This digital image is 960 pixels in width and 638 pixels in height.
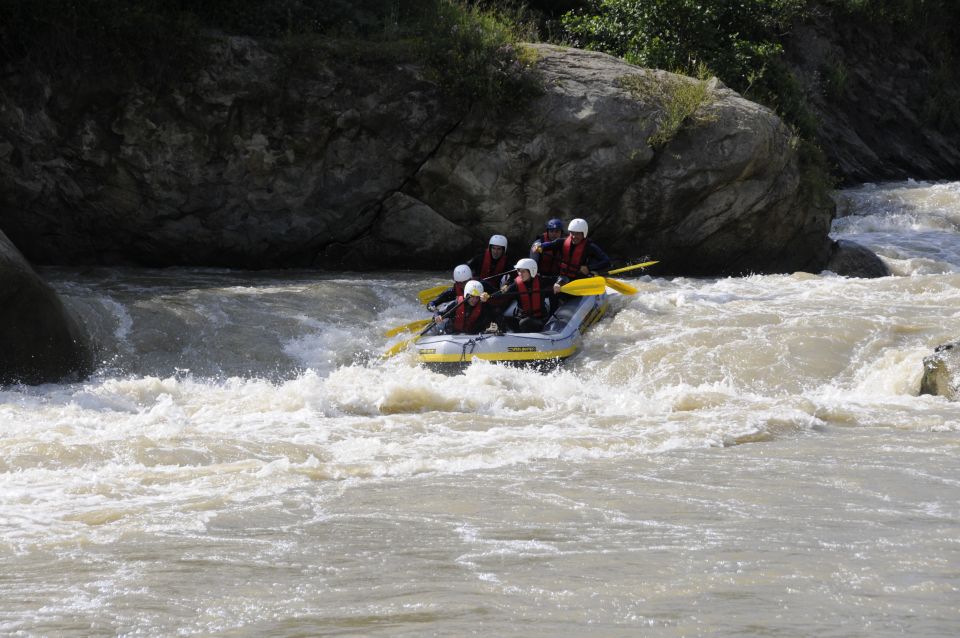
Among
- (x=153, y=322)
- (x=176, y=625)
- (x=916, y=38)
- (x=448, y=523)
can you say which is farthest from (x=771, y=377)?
(x=916, y=38)

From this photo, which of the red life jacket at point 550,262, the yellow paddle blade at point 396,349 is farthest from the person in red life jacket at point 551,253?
the yellow paddle blade at point 396,349

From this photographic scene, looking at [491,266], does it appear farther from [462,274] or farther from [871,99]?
[871,99]

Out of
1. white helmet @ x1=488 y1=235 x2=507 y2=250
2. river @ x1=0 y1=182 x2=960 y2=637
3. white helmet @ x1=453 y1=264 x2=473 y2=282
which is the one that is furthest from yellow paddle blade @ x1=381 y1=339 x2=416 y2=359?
white helmet @ x1=488 y1=235 x2=507 y2=250

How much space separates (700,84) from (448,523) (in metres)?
10.3

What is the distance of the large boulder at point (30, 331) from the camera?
8992 millimetres

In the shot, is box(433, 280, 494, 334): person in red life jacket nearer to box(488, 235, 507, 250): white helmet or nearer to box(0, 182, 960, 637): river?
box(0, 182, 960, 637): river

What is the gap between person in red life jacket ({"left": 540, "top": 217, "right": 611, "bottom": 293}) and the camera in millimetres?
11445

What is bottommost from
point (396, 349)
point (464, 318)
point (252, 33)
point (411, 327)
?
point (396, 349)

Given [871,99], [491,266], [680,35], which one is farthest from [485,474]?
[871,99]

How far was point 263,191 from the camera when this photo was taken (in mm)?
13562

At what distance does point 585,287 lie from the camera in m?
10.9

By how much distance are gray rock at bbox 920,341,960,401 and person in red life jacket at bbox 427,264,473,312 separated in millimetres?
4265

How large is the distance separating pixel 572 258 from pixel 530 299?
3.68 ft

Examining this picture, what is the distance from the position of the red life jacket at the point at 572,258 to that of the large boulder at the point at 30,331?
4.85 m
